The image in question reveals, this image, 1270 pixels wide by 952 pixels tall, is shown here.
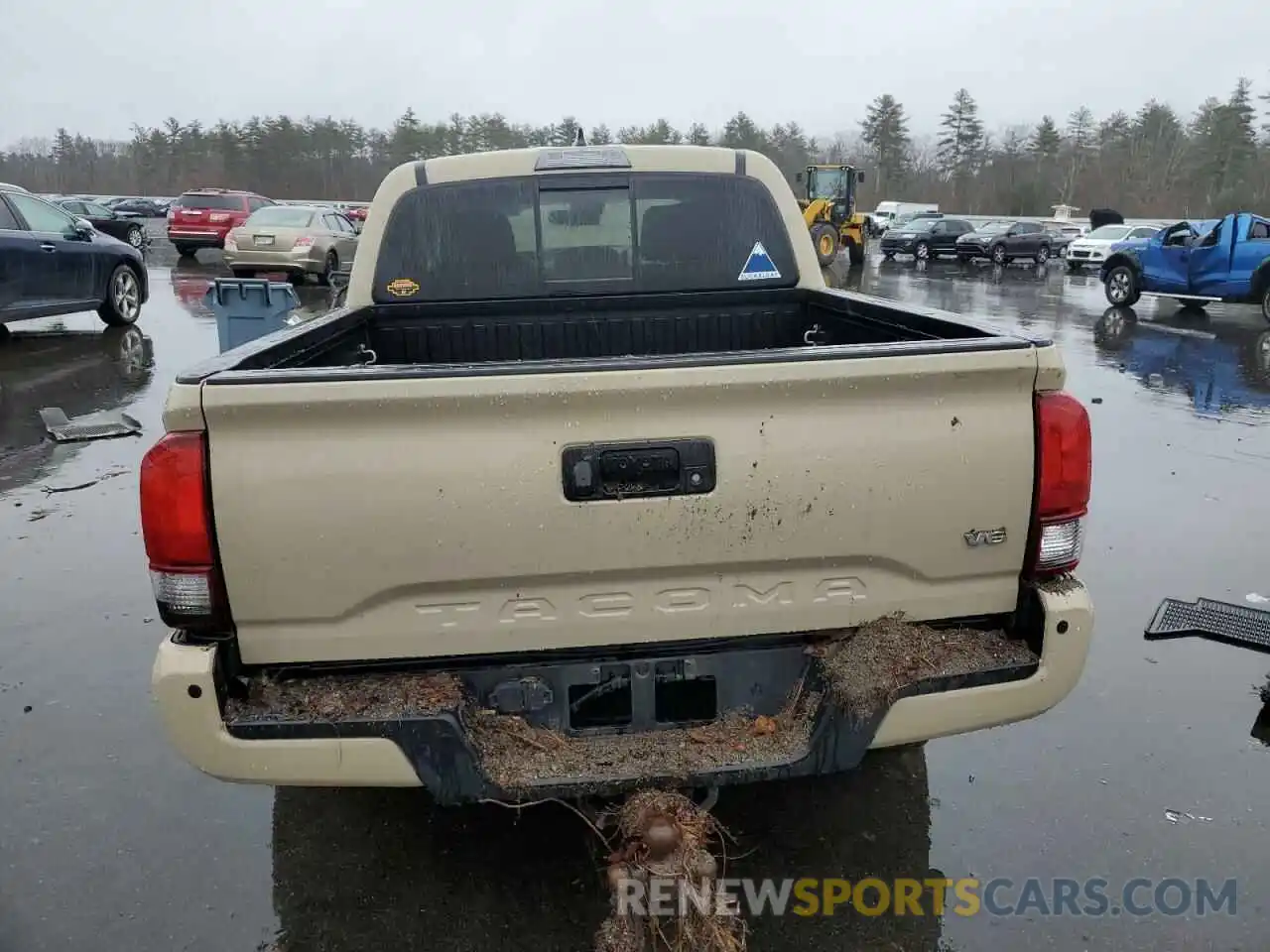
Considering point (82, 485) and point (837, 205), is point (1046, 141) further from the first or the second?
point (82, 485)

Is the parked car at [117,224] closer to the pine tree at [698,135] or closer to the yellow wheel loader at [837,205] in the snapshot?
the yellow wheel loader at [837,205]

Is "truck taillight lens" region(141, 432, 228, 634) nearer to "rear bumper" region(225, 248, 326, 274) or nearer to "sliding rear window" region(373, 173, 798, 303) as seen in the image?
"sliding rear window" region(373, 173, 798, 303)

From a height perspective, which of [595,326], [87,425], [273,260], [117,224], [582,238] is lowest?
[87,425]

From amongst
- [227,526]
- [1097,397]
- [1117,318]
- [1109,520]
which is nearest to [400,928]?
[227,526]

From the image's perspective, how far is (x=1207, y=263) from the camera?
16.6m

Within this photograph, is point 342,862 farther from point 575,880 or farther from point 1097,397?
point 1097,397

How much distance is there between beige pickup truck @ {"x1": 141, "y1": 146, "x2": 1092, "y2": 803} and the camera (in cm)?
224

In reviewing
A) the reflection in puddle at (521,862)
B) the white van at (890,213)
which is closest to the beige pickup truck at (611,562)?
the reflection in puddle at (521,862)

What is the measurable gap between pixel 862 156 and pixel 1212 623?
91646mm

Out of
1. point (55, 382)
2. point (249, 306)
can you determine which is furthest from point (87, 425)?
point (55, 382)

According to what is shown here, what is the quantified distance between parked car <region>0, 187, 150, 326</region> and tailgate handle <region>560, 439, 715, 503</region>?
11418 mm

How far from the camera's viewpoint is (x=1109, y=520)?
6156 mm

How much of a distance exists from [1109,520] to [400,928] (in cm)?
519

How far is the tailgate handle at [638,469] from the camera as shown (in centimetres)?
230
